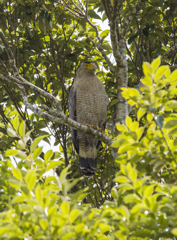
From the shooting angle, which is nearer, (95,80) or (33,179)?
(33,179)

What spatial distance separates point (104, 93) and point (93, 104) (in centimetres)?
29

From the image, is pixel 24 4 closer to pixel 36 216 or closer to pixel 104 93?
pixel 104 93

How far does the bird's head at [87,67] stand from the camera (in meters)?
5.15

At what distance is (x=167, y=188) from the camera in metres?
1.45

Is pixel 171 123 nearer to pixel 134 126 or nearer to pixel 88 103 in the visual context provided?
pixel 134 126

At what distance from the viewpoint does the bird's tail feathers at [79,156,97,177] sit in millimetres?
4820

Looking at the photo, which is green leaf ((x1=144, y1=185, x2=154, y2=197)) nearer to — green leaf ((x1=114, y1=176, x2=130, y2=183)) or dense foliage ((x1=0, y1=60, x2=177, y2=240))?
dense foliage ((x1=0, y1=60, x2=177, y2=240))

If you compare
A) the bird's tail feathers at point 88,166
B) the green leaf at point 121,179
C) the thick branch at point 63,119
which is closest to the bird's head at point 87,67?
the bird's tail feathers at point 88,166

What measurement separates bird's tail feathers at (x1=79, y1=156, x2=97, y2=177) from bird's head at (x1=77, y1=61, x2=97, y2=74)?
1.64 m

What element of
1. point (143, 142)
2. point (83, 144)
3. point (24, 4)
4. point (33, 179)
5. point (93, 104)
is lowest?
point (33, 179)

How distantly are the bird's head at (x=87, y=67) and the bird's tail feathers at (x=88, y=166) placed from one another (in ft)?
5.37

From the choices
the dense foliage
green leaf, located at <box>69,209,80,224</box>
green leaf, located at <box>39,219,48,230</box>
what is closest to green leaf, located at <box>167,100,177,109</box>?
the dense foliage

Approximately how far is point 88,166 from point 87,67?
5.97 feet

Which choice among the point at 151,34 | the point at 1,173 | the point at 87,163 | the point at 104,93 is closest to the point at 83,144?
the point at 87,163
